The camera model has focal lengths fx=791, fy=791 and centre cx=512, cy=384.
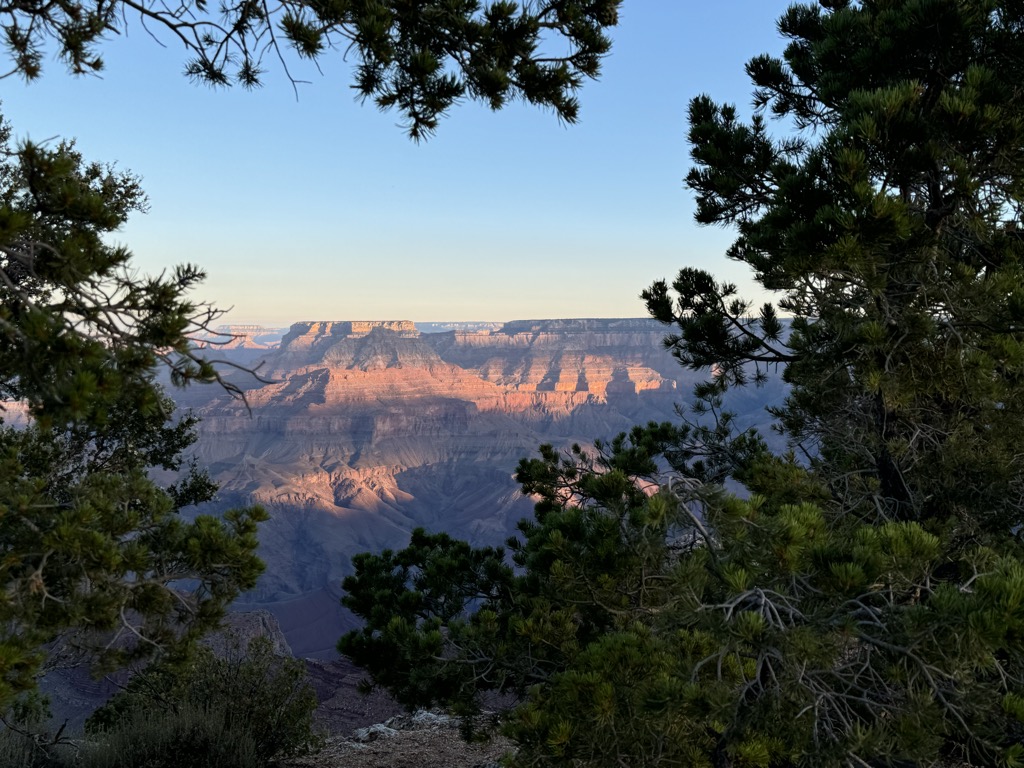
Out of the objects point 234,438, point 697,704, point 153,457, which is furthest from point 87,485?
point 234,438

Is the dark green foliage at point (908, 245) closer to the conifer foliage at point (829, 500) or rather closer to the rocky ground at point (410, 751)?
the conifer foliage at point (829, 500)

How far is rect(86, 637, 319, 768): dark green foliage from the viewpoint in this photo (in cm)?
913

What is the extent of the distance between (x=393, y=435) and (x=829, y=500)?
550ft

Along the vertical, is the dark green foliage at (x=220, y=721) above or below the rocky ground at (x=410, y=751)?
above

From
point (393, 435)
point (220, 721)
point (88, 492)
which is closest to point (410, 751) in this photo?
point (220, 721)

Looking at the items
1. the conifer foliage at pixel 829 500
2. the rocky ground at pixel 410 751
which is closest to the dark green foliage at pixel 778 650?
the conifer foliage at pixel 829 500

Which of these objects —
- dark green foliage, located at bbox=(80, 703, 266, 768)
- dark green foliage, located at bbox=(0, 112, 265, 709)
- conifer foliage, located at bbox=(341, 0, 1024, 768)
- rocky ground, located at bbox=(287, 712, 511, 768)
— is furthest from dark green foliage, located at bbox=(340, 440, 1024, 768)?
dark green foliage, located at bbox=(80, 703, 266, 768)

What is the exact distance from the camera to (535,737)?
4129 mm

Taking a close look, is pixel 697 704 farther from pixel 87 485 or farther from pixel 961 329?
pixel 961 329

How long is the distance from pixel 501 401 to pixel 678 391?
142ft

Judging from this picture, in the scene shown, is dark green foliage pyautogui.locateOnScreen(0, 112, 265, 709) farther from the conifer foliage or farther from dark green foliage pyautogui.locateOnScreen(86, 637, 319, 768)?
dark green foliage pyautogui.locateOnScreen(86, 637, 319, 768)

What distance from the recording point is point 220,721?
9.62m

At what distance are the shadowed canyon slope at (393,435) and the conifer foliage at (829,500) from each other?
4035 inches

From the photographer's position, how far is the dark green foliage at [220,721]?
30.0 ft
